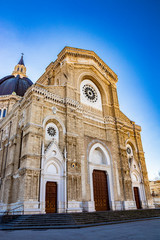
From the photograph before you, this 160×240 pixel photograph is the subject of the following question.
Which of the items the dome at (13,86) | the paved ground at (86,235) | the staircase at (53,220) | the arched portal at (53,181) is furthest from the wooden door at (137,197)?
the dome at (13,86)

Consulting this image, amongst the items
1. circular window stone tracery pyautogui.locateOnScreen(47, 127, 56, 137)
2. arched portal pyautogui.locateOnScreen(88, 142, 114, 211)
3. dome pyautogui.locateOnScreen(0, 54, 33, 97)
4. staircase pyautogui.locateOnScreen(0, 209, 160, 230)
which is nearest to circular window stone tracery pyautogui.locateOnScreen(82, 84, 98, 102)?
arched portal pyautogui.locateOnScreen(88, 142, 114, 211)

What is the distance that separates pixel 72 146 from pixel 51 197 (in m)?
5.62

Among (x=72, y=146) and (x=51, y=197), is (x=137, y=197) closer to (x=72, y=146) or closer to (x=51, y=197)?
(x=72, y=146)

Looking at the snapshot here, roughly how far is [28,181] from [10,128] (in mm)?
9518

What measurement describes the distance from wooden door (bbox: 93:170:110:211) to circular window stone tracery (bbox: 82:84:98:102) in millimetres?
10401

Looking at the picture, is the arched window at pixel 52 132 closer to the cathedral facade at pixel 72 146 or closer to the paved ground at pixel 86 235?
the cathedral facade at pixel 72 146

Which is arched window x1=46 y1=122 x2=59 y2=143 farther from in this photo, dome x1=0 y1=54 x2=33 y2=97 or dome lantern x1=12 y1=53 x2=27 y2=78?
dome lantern x1=12 y1=53 x2=27 y2=78

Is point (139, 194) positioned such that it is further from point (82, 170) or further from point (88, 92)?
point (88, 92)

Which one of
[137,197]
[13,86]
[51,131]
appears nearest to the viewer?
[51,131]

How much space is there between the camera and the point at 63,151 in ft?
64.3

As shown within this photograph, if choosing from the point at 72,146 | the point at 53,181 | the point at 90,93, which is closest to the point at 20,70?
the point at 90,93

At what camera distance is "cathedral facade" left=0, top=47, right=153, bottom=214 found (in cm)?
1727

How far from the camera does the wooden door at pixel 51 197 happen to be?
16.9 m

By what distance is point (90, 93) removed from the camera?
27.2 m
